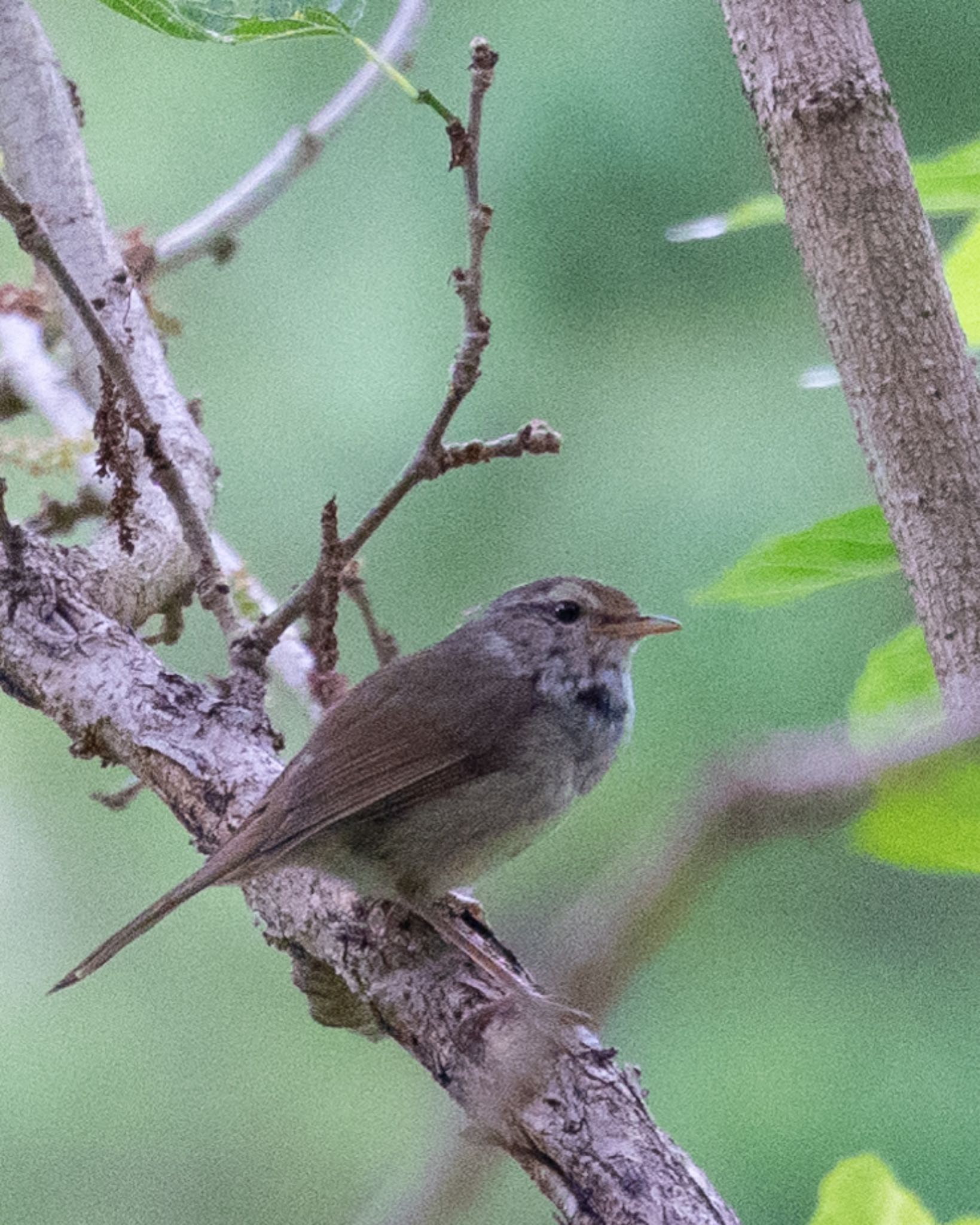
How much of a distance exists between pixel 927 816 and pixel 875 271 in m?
0.85

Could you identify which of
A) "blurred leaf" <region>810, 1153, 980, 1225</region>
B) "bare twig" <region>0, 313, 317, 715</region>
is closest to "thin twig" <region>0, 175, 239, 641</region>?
"bare twig" <region>0, 313, 317, 715</region>

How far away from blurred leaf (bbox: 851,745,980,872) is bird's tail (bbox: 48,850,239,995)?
108 centimetres

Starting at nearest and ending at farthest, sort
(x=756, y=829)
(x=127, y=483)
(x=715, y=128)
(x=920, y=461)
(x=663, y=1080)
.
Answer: (x=756, y=829) < (x=920, y=461) < (x=127, y=483) < (x=663, y=1080) < (x=715, y=128)

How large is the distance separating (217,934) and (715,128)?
6.67 ft

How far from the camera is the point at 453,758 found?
5.39 ft

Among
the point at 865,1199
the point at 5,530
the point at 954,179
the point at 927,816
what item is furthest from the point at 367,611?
the point at 927,816

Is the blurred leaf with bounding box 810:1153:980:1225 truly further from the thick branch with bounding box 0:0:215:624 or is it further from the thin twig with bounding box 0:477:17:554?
the thick branch with bounding box 0:0:215:624

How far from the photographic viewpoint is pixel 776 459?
3066 millimetres

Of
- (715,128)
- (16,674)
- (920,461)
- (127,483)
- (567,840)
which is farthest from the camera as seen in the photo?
(715,128)

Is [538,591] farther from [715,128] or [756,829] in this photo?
[715,128]

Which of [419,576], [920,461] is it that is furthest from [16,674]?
[419,576]

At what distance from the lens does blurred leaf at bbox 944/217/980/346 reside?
117 cm

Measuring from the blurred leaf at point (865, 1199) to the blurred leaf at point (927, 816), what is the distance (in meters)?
0.38

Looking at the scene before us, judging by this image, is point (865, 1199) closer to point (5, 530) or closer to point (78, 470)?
point (5, 530)
